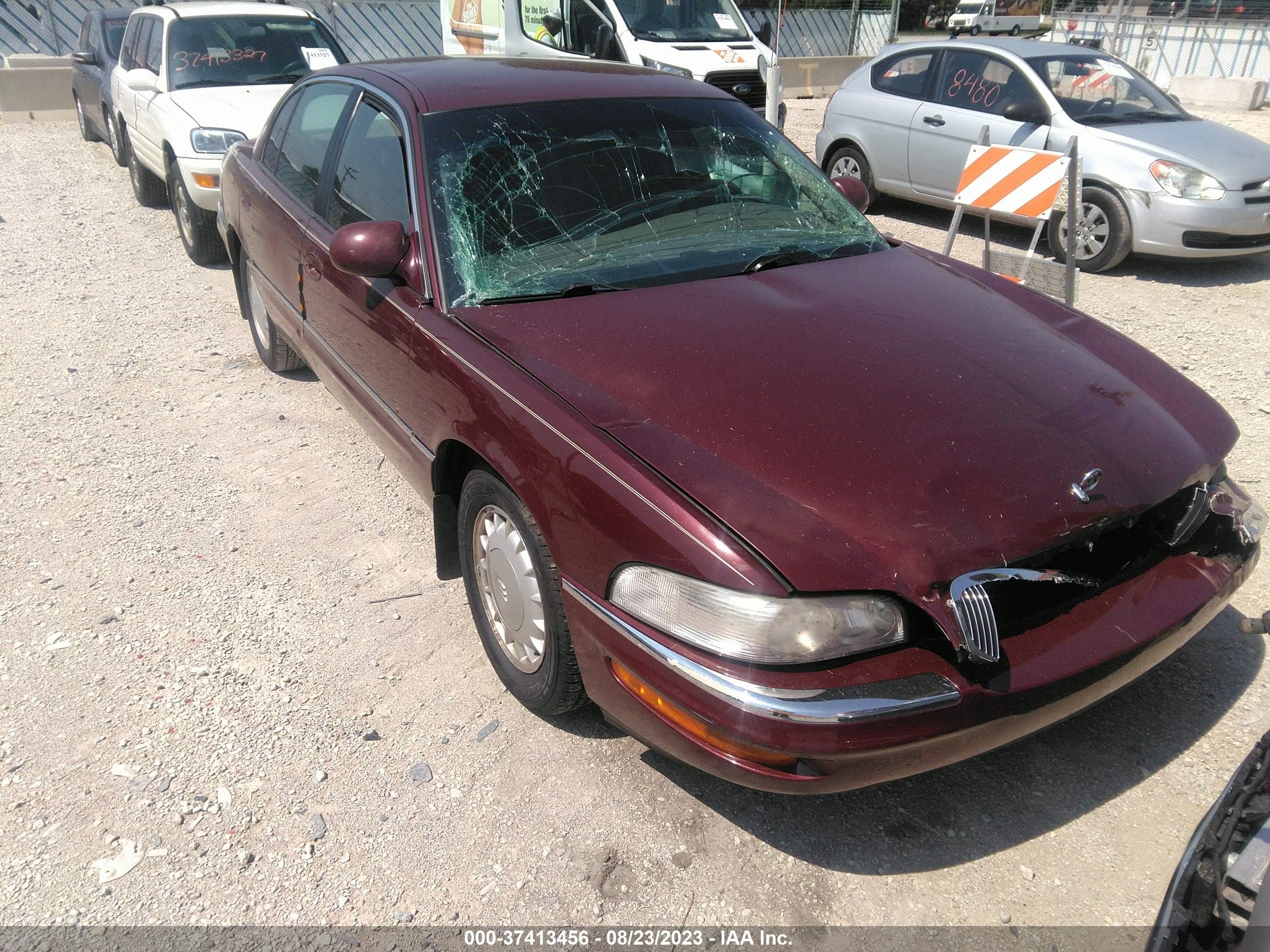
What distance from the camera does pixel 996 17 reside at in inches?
1122

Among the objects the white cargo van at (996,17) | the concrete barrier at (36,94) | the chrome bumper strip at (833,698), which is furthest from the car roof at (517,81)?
the white cargo van at (996,17)

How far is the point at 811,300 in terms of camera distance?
3012mm

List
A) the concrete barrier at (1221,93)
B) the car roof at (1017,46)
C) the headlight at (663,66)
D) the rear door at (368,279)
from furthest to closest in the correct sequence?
the concrete barrier at (1221,93) < the headlight at (663,66) < the car roof at (1017,46) < the rear door at (368,279)

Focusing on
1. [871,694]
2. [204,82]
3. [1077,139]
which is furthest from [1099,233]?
[204,82]

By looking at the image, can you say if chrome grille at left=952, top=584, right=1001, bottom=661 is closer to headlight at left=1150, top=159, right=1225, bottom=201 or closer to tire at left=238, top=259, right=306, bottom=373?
tire at left=238, top=259, right=306, bottom=373

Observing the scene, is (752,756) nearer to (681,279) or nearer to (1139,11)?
(681,279)

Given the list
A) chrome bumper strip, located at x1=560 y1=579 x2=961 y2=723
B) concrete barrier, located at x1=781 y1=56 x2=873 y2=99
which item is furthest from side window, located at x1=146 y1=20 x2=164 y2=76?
concrete barrier, located at x1=781 y1=56 x2=873 y2=99

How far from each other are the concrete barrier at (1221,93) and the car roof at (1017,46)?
1231 cm

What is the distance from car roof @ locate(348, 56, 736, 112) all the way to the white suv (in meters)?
3.59

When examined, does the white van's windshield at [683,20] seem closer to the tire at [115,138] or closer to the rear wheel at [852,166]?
the rear wheel at [852,166]

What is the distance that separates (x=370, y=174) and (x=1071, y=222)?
3.92 meters

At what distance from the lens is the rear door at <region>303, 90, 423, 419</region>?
3188 mm

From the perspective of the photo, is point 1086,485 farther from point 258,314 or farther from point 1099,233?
point 1099,233

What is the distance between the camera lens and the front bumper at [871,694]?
201 cm
